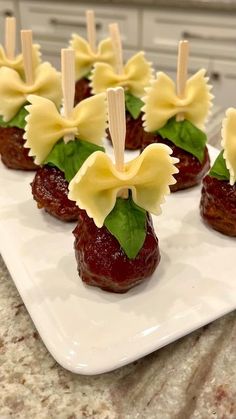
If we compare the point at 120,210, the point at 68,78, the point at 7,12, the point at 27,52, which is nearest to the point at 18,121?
the point at 27,52

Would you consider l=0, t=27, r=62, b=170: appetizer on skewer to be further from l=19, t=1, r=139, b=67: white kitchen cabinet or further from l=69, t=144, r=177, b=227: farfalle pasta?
l=19, t=1, r=139, b=67: white kitchen cabinet

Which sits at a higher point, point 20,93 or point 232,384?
point 20,93

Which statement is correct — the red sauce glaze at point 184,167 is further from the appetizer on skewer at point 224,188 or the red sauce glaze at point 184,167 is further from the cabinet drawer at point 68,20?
the cabinet drawer at point 68,20

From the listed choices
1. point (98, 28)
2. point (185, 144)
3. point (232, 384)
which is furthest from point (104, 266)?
point (98, 28)

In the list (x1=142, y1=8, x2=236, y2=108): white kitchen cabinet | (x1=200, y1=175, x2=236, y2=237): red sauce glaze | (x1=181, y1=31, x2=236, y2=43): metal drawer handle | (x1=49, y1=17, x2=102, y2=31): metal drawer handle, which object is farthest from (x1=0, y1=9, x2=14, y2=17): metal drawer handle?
(x1=200, y1=175, x2=236, y2=237): red sauce glaze

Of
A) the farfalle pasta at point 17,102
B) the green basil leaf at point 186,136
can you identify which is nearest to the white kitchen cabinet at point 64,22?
the farfalle pasta at point 17,102

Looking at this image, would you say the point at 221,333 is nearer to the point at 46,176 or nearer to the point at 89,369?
the point at 89,369
